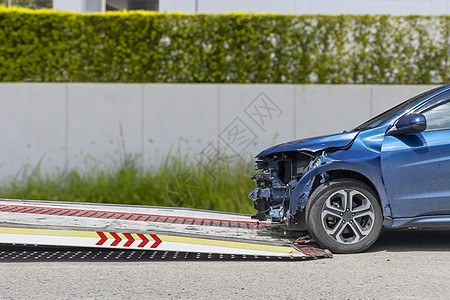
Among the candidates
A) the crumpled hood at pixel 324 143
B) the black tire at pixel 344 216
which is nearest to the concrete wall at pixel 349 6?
the crumpled hood at pixel 324 143

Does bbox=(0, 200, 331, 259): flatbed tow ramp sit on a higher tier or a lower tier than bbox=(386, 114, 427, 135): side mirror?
lower

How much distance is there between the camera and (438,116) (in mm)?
5188

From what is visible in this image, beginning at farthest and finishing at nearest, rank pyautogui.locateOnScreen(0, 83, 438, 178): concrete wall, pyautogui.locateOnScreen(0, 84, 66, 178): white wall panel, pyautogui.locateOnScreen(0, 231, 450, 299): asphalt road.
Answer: pyautogui.locateOnScreen(0, 84, 66, 178): white wall panel, pyautogui.locateOnScreen(0, 83, 438, 178): concrete wall, pyautogui.locateOnScreen(0, 231, 450, 299): asphalt road

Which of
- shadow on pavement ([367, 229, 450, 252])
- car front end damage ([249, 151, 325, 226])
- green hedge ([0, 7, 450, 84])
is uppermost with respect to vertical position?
green hedge ([0, 7, 450, 84])

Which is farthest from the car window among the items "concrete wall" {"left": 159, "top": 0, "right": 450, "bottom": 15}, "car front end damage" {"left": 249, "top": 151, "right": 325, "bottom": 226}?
"concrete wall" {"left": 159, "top": 0, "right": 450, "bottom": 15}

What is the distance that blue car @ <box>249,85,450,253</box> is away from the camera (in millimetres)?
5031

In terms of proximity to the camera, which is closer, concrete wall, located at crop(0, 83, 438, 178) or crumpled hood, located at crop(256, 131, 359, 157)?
crumpled hood, located at crop(256, 131, 359, 157)

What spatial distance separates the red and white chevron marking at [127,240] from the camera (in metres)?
4.64

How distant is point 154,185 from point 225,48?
273 centimetres

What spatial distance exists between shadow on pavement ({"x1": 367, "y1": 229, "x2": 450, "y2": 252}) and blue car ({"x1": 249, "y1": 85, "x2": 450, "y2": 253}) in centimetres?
49

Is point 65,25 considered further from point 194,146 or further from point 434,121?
point 434,121

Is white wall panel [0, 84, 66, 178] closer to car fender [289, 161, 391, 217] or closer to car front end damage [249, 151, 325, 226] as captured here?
car front end damage [249, 151, 325, 226]

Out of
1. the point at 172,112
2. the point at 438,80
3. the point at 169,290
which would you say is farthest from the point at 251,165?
the point at 169,290

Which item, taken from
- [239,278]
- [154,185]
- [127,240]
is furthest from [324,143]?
[154,185]
